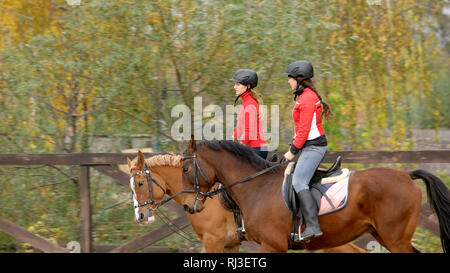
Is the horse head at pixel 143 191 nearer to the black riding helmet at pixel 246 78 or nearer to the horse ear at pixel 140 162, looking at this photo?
the horse ear at pixel 140 162

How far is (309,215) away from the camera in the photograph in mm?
5016

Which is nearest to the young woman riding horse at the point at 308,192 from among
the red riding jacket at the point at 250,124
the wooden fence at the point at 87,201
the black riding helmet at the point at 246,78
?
the red riding jacket at the point at 250,124

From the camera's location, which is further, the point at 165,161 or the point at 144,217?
the point at 165,161

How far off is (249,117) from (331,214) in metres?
1.67

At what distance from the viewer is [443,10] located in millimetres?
10422

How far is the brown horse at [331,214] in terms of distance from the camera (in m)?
4.99

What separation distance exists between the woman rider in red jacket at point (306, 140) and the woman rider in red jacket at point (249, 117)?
3.00 ft

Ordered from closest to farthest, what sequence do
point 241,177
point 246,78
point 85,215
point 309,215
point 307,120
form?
point 309,215 < point 307,120 < point 241,177 < point 246,78 < point 85,215

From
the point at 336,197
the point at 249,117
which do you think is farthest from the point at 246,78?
the point at 336,197

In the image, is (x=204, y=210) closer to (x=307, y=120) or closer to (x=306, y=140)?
(x=306, y=140)

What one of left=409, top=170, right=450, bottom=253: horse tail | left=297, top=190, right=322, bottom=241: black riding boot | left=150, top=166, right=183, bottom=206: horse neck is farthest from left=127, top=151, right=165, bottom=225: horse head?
left=409, top=170, right=450, bottom=253: horse tail

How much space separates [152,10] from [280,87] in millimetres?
2295

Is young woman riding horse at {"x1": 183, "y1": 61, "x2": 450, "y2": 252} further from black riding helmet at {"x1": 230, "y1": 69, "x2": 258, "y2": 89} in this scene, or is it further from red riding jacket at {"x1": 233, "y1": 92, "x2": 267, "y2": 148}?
black riding helmet at {"x1": 230, "y1": 69, "x2": 258, "y2": 89}
